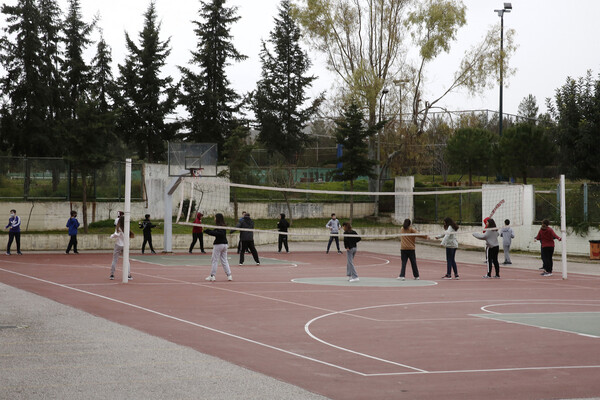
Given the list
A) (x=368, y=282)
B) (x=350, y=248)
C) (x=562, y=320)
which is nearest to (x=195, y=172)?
(x=350, y=248)

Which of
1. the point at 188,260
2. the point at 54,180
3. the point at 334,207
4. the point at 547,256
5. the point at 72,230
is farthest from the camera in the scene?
the point at 334,207

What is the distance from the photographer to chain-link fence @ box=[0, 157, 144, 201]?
3644 cm

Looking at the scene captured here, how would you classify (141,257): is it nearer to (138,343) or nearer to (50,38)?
(138,343)

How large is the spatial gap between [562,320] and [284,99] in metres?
49.4

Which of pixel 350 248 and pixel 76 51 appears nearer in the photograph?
pixel 350 248

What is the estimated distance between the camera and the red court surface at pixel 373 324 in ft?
30.2

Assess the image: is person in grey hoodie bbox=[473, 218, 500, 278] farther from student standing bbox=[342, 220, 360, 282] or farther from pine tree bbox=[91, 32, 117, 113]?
pine tree bbox=[91, 32, 117, 113]

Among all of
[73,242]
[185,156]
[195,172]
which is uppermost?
[185,156]

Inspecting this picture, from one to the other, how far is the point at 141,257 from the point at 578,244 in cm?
2019

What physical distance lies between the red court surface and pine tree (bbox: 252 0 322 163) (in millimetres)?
36383

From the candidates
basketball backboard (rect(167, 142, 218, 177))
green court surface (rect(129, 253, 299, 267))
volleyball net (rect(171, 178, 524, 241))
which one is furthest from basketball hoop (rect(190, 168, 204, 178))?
volleyball net (rect(171, 178, 524, 241))

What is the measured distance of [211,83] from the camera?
57031 mm

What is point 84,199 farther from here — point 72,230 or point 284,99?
point 284,99

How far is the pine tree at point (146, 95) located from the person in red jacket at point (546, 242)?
119 feet
